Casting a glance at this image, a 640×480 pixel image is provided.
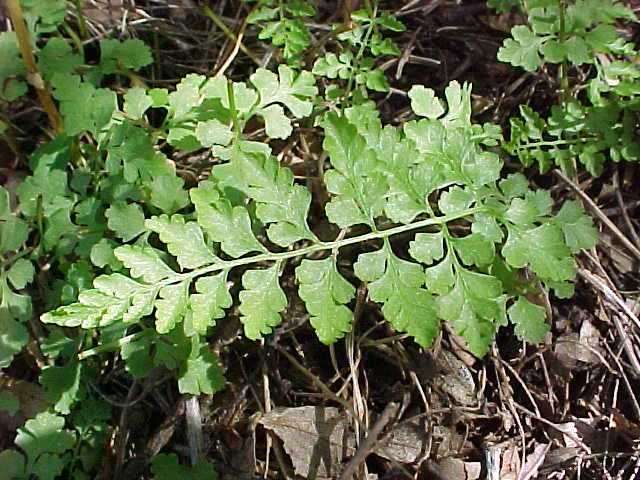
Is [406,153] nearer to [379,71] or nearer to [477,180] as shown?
[477,180]

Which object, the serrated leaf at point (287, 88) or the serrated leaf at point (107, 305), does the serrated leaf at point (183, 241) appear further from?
the serrated leaf at point (287, 88)

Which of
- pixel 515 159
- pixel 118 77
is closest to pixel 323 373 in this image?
pixel 515 159

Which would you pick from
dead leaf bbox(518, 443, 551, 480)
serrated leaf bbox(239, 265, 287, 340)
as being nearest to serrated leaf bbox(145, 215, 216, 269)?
serrated leaf bbox(239, 265, 287, 340)

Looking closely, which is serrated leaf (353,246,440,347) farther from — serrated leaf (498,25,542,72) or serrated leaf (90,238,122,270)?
serrated leaf (498,25,542,72)

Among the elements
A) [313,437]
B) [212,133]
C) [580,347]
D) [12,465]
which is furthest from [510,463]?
[12,465]

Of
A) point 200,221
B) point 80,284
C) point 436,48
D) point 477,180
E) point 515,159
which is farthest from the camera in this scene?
point 436,48

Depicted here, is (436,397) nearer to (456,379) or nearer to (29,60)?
(456,379)
